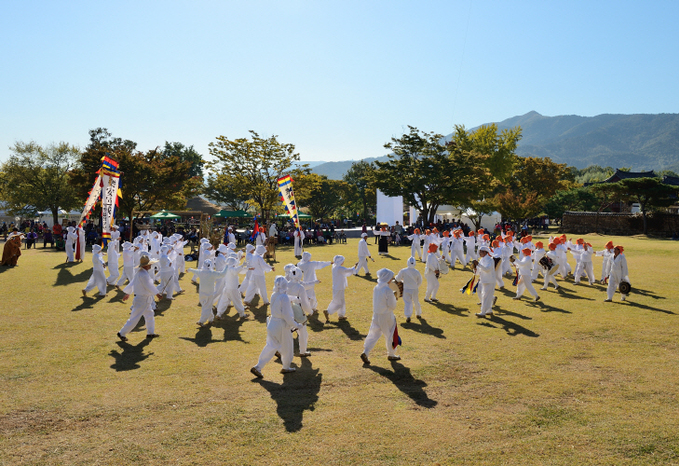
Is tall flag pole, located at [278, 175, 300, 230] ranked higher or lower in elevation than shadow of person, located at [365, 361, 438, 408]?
higher

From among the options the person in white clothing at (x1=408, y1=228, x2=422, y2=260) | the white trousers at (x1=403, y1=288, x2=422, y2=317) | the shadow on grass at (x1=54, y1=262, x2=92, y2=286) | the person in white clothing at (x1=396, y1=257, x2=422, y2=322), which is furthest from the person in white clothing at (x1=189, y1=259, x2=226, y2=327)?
the person in white clothing at (x1=408, y1=228, x2=422, y2=260)

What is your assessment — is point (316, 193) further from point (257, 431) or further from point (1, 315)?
point (257, 431)

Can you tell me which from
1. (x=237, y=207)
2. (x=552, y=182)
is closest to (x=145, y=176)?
(x=237, y=207)

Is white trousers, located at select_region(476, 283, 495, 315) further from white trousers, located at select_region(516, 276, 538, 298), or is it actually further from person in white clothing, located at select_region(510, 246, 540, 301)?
white trousers, located at select_region(516, 276, 538, 298)

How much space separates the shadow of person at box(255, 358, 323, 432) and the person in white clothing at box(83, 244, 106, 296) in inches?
337

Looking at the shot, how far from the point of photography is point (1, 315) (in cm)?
1095

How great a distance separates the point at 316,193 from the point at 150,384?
52629 millimetres

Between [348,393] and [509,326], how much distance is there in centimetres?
526

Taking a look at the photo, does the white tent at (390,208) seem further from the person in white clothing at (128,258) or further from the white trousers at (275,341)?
the white trousers at (275,341)

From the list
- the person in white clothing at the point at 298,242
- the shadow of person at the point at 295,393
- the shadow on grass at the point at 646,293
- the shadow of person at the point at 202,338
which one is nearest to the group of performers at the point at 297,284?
the shadow of person at the point at 295,393

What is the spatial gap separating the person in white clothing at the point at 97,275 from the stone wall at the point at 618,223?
41349mm

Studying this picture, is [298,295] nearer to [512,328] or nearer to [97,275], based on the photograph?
[512,328]

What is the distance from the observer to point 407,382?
6.86 meters

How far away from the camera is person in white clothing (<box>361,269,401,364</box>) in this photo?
7.53m
